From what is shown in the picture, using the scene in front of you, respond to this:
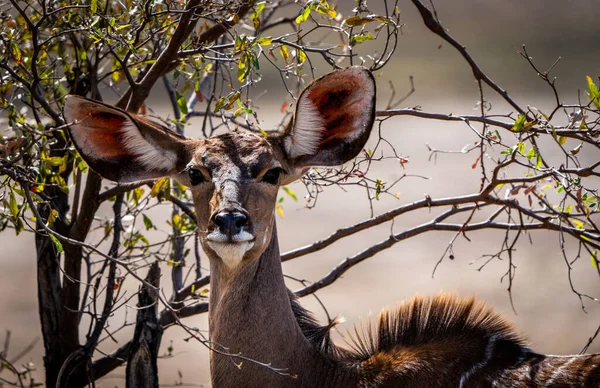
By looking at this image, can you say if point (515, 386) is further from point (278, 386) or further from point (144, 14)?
point (144, 14)

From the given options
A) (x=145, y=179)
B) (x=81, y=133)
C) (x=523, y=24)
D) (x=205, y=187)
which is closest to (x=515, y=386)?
(x=205, y=187)

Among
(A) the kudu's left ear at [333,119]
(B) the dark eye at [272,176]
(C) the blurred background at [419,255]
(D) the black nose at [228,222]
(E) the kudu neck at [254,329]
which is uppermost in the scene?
(C) the blurred background at [419,255]

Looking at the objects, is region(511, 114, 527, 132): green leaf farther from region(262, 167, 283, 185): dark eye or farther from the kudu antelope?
region(262, 167, 283, 185): dark eye

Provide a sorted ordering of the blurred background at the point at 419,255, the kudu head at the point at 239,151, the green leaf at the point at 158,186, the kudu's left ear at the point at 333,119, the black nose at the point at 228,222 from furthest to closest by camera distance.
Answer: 1. the blurred background at the point at 419,255
2. the green leaf at the point at 158,186
3. the kudu's left ear at the point at 333,119
4. the kudu head at the point at 239,151
5. the black nose at the point at 228,222

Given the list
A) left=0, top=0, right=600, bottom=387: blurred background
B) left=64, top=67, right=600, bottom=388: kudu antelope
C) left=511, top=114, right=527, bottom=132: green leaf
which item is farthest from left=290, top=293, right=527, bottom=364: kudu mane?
left=511, top=114, right=527, bottom=132: green leaf

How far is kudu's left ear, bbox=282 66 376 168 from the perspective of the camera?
421 cm

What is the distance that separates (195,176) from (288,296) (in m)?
0.77

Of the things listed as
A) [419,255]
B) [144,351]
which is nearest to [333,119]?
[144,351]

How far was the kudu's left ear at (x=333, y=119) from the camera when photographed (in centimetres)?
421

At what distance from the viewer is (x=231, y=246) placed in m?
3.88

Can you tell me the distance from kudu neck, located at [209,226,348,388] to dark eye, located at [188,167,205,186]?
0.38 m

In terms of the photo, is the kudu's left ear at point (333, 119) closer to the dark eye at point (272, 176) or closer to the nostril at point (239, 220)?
the dark eye at point (272, 176)

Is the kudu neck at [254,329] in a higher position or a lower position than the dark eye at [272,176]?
lower

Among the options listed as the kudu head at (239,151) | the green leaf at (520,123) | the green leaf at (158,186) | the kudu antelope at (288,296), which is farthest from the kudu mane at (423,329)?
the green leaf at (158,186)
